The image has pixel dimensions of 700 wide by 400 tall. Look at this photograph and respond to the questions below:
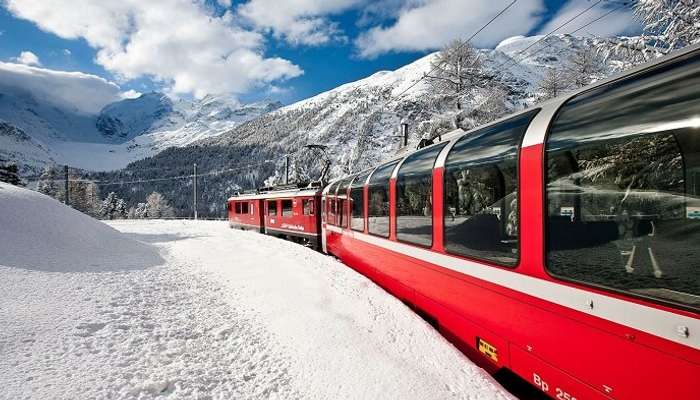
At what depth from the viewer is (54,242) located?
8.12 meters

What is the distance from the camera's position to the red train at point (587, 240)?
2078 millimetres

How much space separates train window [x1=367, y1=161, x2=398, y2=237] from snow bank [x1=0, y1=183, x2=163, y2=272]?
210 inches

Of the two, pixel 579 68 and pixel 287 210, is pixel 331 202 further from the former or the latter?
pixel 579 68

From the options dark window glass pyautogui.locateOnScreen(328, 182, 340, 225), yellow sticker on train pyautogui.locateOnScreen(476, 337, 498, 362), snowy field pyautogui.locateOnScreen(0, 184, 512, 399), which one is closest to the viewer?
snowy field pyautogui.locateOnScreen(0, 184, 512, 399)

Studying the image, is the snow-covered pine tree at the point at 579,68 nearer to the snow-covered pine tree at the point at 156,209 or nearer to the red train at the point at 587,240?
the red train at the point at 587,240

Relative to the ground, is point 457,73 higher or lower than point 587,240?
higher

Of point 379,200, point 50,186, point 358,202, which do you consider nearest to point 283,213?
point 358,202

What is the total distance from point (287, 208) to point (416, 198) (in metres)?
13.5

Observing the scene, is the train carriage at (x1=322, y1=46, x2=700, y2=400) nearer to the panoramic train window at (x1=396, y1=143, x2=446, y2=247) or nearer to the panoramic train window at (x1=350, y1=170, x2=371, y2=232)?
the panoramic train window at (x1=396, y1=143, x2=446, y2=247)

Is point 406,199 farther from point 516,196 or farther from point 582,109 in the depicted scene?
point 582,109

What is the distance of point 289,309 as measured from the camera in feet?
17.8

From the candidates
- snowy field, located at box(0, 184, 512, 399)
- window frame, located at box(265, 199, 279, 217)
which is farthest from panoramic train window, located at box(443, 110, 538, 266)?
window frame, located at box(265, 199, 279, 217)

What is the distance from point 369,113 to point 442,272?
182 metres

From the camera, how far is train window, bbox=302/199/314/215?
1527cm
